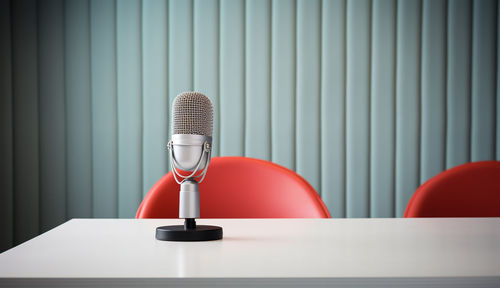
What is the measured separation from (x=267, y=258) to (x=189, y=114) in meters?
0.27

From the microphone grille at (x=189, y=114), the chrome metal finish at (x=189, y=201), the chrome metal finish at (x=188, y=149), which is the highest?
the microphone grille at (x=189, y=114)

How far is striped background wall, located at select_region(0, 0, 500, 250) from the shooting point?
1.99 metres

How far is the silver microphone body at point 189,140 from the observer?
662 millimetres

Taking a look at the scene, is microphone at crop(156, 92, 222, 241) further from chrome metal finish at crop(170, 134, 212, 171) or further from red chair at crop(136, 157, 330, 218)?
red chair at crop(136, 157, 330, 218)

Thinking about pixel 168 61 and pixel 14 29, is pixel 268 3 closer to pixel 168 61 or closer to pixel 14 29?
pixel 168 61

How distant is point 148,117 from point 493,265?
68.5 inches

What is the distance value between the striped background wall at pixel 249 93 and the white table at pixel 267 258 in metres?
1.25

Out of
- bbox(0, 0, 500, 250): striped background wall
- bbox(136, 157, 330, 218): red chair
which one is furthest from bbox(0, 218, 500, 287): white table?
bbox(0, 0, 500, 250): striped background wall

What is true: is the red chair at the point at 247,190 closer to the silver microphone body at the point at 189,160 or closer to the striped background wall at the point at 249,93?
A: the silver microphone body at the point at 189,160

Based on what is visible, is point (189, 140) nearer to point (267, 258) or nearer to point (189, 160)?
point (189, 160)

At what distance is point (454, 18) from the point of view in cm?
205

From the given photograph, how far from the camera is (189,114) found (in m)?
0.66

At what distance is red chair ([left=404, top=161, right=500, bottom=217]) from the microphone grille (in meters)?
0.87

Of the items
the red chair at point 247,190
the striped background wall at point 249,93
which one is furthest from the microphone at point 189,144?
the striped background wall at point 249,93
